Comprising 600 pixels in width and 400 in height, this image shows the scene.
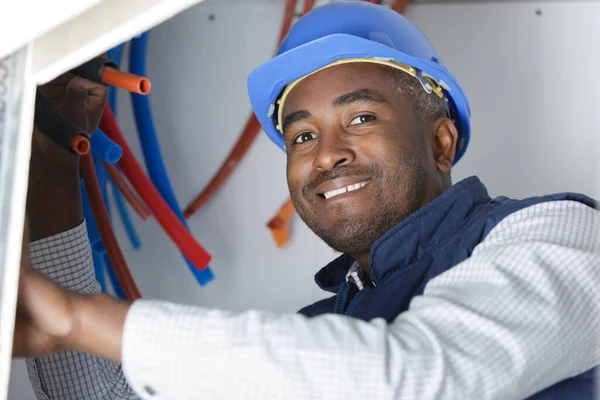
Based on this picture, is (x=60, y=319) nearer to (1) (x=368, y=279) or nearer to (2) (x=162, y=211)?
(1) (x=368, y=279)

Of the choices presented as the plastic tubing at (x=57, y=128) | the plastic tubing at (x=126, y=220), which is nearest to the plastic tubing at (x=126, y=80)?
the plastic tubing at (x=57, y=128)

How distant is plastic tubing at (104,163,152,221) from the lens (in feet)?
7.20

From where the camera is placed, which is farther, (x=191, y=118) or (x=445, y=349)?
(x=191, y=118)

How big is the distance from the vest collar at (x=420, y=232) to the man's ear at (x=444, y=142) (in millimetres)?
269

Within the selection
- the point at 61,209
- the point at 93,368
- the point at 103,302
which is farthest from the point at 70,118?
the point at 103,302

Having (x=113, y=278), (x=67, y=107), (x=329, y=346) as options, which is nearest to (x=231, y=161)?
(x=113, y=278)

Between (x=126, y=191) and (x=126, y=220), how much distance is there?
0.23 meters

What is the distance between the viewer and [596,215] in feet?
4.38

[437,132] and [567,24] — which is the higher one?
[567,24]

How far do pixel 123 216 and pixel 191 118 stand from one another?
36 cm

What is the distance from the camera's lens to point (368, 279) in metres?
1.84

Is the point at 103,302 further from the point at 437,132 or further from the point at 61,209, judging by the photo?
the point at 437,132

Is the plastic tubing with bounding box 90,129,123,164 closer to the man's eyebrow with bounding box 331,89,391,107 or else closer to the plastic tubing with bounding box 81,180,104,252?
the plastic tubing with bounding box 81,180,104,252

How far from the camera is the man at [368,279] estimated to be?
976 millimetres
